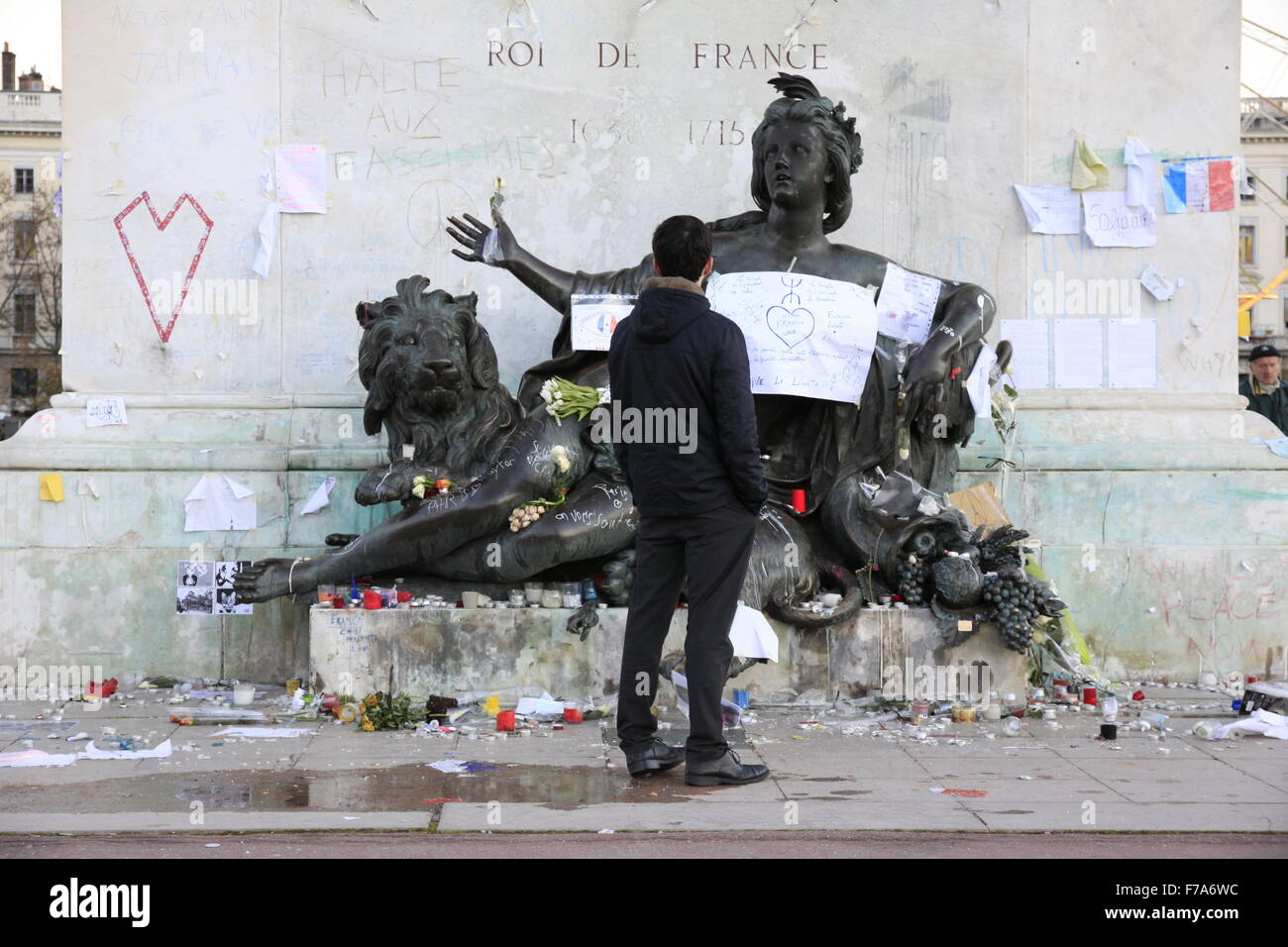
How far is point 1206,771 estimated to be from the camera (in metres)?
5.90

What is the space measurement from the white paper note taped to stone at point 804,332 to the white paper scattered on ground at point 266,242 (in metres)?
2.37

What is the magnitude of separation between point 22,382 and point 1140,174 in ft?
187

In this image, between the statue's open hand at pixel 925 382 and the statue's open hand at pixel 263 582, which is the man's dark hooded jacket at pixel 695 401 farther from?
the statue's open hand at pixel 263 582

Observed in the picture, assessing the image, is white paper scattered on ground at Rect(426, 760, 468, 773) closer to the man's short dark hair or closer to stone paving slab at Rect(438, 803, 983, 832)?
stone paving slab at Rect(438, 803, 983, 832)

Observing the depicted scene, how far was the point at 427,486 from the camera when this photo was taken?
24.0 feet

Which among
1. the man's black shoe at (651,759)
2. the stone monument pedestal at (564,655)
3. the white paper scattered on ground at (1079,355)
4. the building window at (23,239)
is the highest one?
the building window at (23,239)

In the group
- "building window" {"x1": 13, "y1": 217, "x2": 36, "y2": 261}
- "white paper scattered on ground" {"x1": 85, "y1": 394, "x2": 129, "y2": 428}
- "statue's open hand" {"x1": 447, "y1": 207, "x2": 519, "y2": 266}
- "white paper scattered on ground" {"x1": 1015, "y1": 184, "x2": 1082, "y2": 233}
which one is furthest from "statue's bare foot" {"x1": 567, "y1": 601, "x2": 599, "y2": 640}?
"building window" {"x1": 13, "y1": 217, "x2": 36, "y2": 261}

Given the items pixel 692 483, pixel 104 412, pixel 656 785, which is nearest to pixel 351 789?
pixel 656 785

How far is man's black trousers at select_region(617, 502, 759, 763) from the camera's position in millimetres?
5488

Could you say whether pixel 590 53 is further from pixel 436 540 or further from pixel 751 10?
pixel 436 540

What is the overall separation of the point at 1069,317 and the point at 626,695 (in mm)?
4148

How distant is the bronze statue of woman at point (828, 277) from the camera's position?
7.46 metres

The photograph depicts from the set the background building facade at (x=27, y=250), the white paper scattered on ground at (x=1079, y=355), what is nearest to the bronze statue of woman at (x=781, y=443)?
the white paper scattered on ground at (x=1079, y=355)

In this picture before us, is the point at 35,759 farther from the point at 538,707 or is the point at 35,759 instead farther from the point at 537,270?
the point at 537,270
